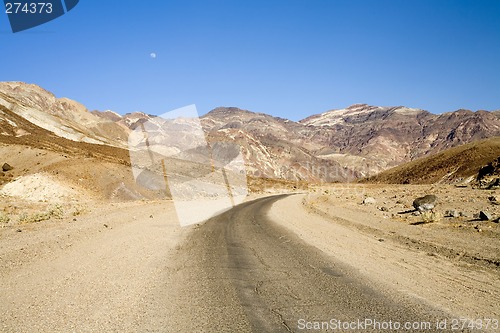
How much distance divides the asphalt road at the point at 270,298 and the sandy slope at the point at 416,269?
0.45 metres

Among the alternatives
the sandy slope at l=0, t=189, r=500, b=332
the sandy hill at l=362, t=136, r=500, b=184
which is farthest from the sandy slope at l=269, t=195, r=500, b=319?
the sandy hill at l=362, t=136, r=500, b=184

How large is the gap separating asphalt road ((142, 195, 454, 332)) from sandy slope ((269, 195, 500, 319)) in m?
0.45

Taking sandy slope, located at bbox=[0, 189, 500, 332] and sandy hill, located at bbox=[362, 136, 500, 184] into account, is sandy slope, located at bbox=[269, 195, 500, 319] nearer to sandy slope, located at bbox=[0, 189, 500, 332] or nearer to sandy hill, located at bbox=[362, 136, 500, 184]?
sandy slope, located at bbox=[0, 189, 500, 332]

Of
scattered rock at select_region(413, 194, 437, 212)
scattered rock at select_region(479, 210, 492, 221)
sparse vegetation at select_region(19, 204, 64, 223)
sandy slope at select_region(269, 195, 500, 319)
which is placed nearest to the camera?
sandy slope at select_region(269, 195, 500, 319)

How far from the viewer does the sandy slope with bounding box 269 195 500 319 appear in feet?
19.2

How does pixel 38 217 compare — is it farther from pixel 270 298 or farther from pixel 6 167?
pixel 6 167

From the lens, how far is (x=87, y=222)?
16.4m

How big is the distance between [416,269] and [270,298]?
4034 millimetres

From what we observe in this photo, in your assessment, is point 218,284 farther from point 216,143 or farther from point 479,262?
point 216,143

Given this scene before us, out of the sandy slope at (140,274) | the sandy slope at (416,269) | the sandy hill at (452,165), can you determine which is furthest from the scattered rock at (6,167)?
the sandy hill at (452,165)

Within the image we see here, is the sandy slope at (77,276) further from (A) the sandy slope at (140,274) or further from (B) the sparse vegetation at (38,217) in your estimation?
(B) the sparse vegetation at (38,217)

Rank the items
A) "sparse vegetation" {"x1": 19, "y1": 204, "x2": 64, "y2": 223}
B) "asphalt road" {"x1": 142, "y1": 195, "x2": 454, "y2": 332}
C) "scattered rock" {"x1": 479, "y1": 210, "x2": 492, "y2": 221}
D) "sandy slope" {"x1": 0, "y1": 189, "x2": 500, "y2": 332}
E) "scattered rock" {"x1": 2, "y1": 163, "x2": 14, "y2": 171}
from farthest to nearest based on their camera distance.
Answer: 1. "scattered rock" {"x1": 2, "y1": 163, "x2": 14, "y2": 171}
2. "sparse vegetation" {"x1": 19, "y1": 204, "x2": 64, "y2": 223}
3. "scattered rock" {"x1": 479, "y1": 210, "x2": 492, "y2": 221}
4. "sandy slope" {"x1": 0, "y1": 189, "x2": 500, "y2": 332}
5. "asphalt road" {"x1": 142, "y1": 195, "x2": 454, "y2": 332}

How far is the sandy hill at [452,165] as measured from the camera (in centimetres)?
5506

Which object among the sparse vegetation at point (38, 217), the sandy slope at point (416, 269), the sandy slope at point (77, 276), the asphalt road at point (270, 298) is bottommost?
the sandy slope at point (416, 269)
